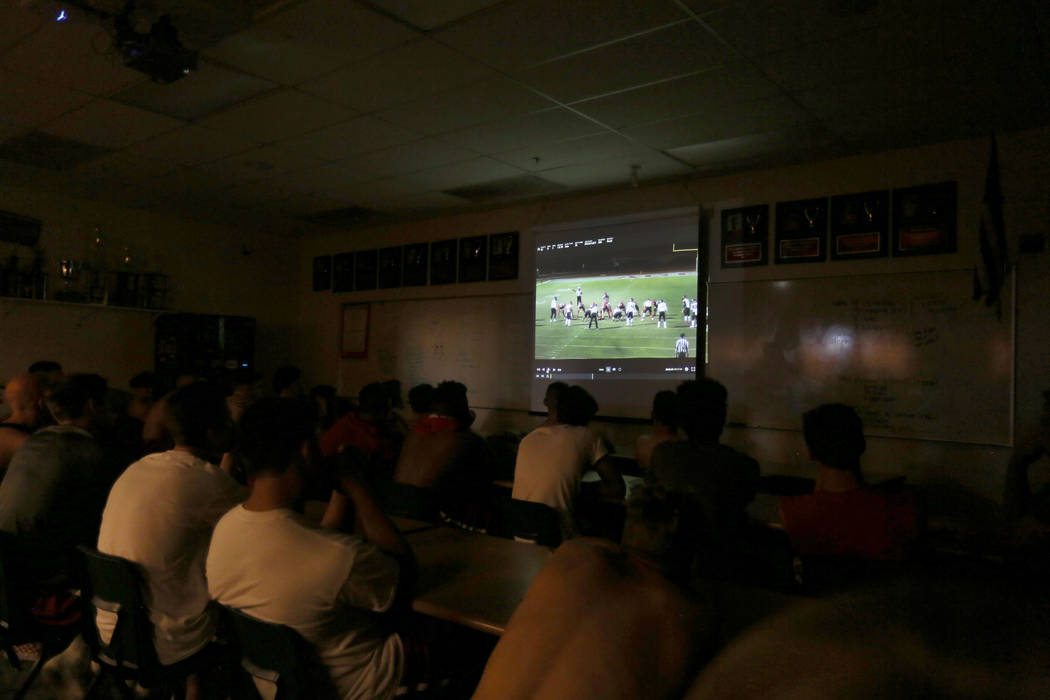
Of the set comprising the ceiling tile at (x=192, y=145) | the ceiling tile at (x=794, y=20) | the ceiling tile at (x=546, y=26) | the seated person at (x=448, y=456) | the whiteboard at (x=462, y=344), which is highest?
the ceiling tile at (x=794, y=20)

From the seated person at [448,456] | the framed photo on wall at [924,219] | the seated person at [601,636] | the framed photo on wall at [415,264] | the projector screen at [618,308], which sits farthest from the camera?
the framed photo on wall at [415,264]

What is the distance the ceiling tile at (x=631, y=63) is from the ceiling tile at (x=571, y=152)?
74 cm

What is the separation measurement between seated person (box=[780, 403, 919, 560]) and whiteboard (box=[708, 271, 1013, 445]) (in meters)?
2.39

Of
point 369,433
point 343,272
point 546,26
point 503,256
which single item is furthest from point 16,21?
point 343,272

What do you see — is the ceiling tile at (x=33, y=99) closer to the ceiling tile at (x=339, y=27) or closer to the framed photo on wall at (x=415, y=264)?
the ceiling tile at (x=339, y=27)

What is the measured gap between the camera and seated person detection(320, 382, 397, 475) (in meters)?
4.21

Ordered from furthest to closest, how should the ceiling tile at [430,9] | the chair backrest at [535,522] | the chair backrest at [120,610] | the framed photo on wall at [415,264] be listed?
the framed photo on wall at [415,264] → the chair backrest at [535,522] → the ceiling tile at [430,9] → the chair backrest at [120,610]

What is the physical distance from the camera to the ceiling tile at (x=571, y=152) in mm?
4349

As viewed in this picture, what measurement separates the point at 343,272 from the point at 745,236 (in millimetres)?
4567

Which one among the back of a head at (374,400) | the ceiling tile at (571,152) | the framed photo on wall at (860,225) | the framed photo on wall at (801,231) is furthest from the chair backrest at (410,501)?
the framed photo on wall at (860,225)

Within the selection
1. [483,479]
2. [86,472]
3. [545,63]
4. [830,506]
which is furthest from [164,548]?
[545,63]

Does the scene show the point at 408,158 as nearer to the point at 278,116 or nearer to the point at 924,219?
the point at 278,116

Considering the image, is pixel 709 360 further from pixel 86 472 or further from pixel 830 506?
pixel 86 472

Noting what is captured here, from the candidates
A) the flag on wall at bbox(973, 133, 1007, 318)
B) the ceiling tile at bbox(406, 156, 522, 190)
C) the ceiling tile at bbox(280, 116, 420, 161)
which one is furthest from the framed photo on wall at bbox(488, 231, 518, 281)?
the flag on wall at bbox(973, 133, 1007, 318)
